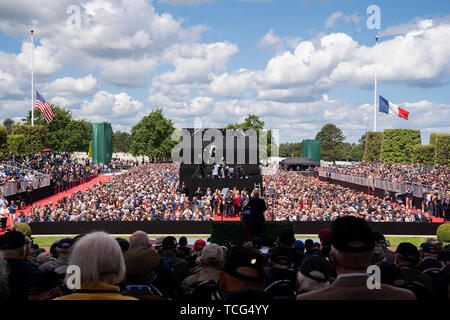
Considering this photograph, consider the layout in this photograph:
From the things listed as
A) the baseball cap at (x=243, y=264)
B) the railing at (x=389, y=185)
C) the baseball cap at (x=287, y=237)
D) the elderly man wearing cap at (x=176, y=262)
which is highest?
the baseball cap at (x=243, y=264)

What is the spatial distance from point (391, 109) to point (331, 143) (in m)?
91.1

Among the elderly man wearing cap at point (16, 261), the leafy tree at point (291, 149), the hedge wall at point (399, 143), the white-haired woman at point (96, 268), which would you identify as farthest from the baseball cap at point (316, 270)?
the leafy tree at point (291, 149)

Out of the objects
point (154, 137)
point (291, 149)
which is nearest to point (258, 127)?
point (154, 137)

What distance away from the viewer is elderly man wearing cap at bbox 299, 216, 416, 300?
7.44ft

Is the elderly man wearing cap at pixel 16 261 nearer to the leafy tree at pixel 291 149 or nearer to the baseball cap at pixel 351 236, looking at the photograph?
the baseball cap at pixel 351 236

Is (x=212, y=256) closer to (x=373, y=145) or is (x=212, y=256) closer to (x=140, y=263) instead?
(x=140, y=263)

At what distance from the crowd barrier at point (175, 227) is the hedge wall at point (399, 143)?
4480cm

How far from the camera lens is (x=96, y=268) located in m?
2.40

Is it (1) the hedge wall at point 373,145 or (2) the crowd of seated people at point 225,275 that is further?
(1) the hedge wall at point 373,145

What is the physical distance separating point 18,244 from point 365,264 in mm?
3661

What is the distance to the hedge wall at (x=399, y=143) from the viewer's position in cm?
6284

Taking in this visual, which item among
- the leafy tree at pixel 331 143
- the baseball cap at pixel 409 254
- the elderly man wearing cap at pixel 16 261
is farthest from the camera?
the leafy tree at pixel 331 143
